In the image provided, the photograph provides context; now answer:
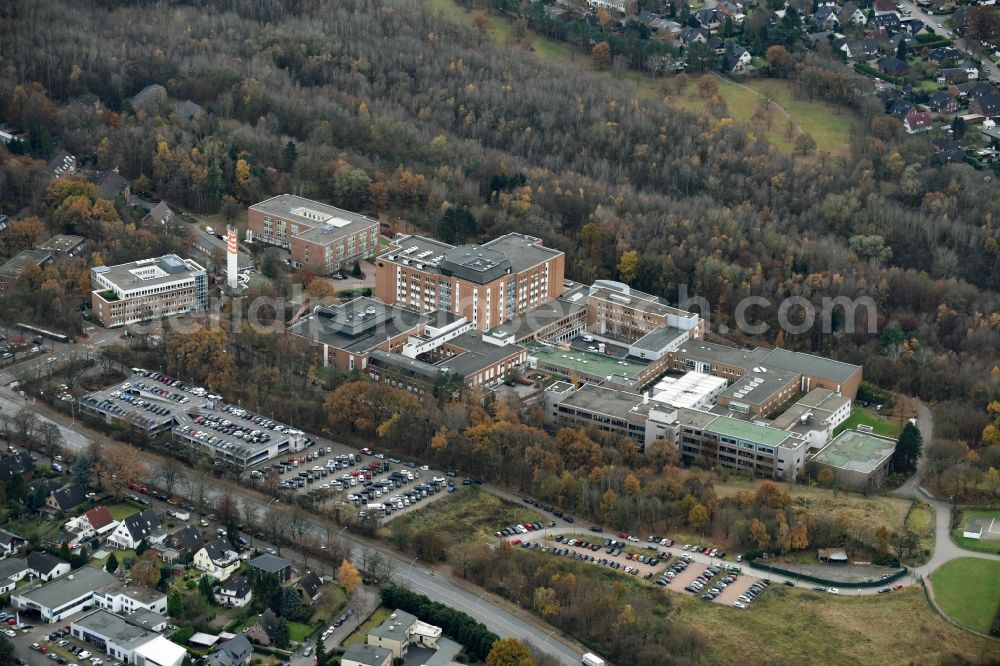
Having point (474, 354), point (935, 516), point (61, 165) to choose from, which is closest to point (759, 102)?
point (474, 354)

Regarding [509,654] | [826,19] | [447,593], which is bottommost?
[447,593]

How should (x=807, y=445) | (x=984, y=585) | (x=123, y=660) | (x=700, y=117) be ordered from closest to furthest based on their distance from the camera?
(x=123, y=660), (x=984, y=585), (x=807, y=445), (x=700, y=117)

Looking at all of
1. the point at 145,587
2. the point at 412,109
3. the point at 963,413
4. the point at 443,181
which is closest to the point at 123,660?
the point at 145,587

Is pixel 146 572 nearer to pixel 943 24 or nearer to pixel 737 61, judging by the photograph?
pixel 737 61

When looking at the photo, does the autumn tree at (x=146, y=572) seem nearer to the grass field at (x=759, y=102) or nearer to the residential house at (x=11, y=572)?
the residential house at (x=11, y=572)

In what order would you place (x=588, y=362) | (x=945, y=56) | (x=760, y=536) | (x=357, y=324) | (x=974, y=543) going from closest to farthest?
(x=760, y=536) < (x=974, y=543) < (x=357, y=324) < (x=588, y=362) < (x=945, y=56)

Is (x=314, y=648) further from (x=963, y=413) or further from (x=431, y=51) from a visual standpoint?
(x=431, y=51)

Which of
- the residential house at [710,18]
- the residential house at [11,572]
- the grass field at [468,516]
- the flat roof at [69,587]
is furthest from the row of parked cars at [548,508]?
the residential house at [710,18]

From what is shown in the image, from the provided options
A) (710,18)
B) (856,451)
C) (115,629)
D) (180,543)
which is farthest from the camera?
(710,18)
